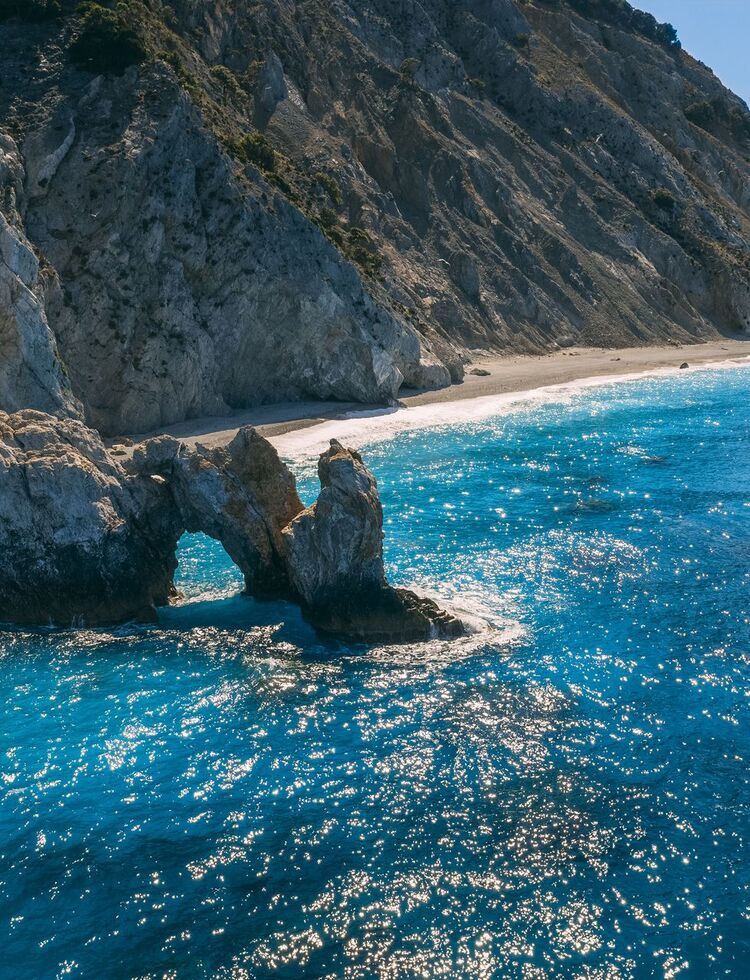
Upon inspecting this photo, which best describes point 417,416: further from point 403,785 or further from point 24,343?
point 403,785

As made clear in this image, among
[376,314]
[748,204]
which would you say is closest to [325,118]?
[376,314]

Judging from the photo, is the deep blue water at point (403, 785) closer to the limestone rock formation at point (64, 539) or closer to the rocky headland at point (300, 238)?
the limestone rock formation at point (64, 539)

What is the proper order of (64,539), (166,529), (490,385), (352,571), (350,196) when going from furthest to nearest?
1. (350,196)
2. (490,385)
3. (166,529)
4. (64,539)
5. (352,571)

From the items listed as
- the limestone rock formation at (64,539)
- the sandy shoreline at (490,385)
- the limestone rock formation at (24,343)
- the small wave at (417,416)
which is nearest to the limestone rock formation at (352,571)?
the limestone rock formation at (64,539)

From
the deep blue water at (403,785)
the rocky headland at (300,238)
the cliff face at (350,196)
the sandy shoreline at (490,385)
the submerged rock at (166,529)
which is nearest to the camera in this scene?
the deep blue water at (403,785)

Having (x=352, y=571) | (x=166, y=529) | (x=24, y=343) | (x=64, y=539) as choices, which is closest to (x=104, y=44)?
(x=24, y=343)

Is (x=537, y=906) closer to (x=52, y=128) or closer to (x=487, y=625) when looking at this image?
(x=487, y=625)

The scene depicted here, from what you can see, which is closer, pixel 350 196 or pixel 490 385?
pixel 490 385
